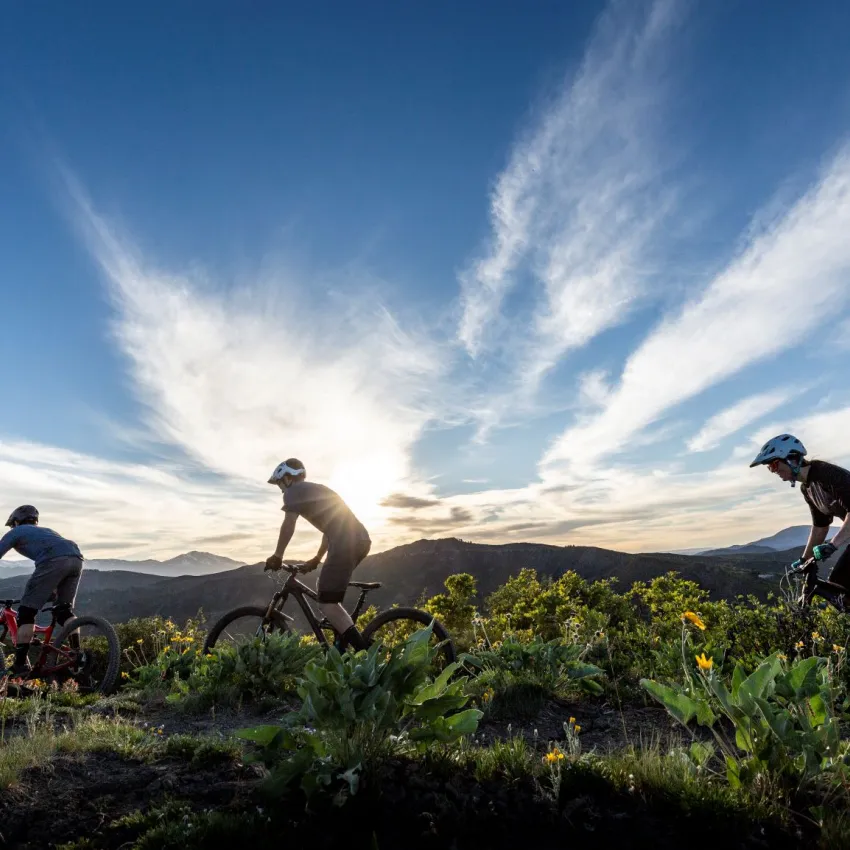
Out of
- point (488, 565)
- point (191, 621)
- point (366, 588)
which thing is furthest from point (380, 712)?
point (488, 565)

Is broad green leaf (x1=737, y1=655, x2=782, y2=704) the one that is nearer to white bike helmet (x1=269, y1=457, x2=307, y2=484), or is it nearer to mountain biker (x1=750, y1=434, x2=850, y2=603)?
mountain biker (x1=750, y1=434, x2=850, y2=603)

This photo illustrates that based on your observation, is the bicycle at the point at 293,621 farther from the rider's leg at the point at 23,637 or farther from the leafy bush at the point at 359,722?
the leafy bush at the point at 359,722

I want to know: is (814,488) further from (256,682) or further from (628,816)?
(256,682)

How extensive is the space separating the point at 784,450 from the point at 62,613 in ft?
30.0

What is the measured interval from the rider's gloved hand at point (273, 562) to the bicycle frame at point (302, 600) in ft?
0.60

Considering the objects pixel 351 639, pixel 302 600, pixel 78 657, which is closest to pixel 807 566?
pixel 351 639

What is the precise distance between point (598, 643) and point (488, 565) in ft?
196

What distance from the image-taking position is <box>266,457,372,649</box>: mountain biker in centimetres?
611

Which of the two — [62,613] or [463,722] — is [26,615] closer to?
[62,613]

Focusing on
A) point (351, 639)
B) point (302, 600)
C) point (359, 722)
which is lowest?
point (359, 722)

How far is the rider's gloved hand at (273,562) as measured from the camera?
6367 millimetres

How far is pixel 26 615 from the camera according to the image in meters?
7.70

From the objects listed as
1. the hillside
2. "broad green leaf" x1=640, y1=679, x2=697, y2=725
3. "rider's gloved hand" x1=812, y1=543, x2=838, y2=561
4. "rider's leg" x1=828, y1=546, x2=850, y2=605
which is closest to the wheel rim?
"broad green leaf" x1=640, y1=679, x2=697, y2=725

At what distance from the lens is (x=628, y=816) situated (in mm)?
2238
